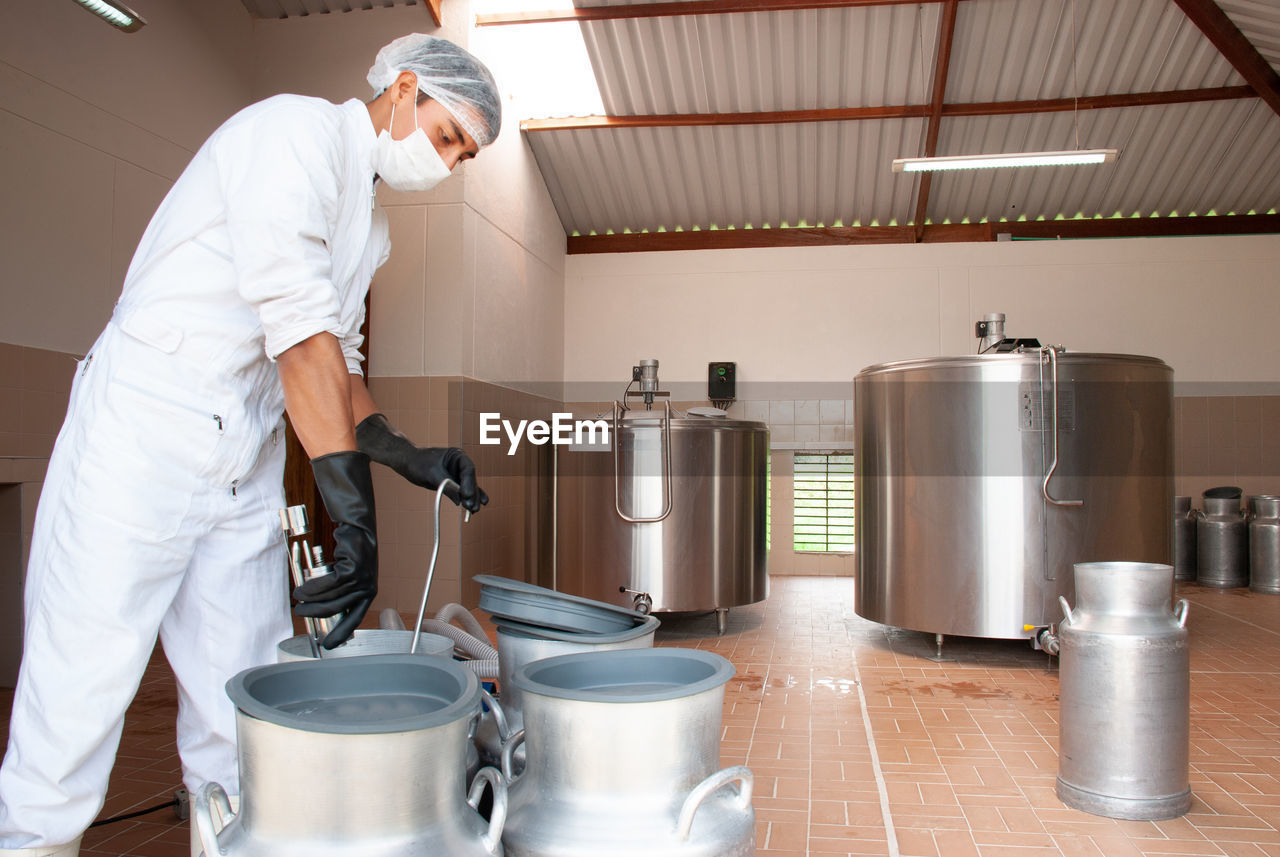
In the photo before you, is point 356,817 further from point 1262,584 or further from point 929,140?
point 1262,584

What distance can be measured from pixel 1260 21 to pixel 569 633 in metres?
6.38

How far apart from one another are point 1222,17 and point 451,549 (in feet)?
19.4

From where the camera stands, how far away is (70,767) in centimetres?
122

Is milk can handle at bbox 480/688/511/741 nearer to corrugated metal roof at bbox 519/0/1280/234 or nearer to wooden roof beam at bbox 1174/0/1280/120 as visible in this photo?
corrugated metal roof at bbox 519/0/1280/234

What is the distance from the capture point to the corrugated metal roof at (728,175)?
21.9 ft

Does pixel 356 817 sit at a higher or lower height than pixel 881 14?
lower

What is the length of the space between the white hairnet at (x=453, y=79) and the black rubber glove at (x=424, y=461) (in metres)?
0.56

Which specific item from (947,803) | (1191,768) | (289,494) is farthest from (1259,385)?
(289,494)

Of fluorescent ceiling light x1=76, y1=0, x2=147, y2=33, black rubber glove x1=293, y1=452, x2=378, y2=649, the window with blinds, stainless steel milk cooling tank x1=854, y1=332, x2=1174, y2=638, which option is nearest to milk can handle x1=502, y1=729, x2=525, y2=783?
black rubber glove x1=293, y1=452, x2=378, y2=649

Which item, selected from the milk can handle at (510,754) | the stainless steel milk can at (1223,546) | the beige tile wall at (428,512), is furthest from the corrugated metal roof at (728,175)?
the milk can handle at (510,754)

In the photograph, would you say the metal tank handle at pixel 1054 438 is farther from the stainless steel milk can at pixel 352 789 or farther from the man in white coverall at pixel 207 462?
the stainless steel milk can at pixel 352 789

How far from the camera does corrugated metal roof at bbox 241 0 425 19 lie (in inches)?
217

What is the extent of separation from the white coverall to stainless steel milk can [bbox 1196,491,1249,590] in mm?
6865

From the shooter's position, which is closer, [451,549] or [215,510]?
[215,510]
